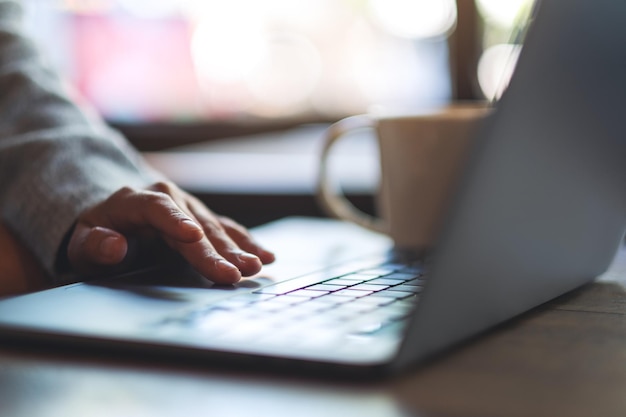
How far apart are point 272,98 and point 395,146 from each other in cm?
125

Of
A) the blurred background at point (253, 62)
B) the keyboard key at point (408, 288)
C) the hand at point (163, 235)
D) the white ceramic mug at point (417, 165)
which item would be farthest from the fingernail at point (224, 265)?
the blurred background at point (253, 62)

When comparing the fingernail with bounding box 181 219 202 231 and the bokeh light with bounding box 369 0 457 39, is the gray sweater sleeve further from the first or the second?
the bokeh light with bounding box 369 0 457 39

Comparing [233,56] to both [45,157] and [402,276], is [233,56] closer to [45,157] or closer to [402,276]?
[45,157]

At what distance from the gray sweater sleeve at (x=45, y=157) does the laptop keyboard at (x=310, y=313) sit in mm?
225

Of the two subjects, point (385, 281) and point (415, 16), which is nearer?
→ point (385, 281)

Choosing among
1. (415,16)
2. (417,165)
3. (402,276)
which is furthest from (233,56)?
(402,276)

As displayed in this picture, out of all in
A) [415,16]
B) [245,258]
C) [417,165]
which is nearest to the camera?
[245,258]

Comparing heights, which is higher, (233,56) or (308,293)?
(308,293)

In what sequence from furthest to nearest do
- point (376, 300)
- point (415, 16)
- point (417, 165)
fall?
point (415, 16), point (417, 165), point (376, 300)

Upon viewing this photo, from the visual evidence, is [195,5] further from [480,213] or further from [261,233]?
[480,213]

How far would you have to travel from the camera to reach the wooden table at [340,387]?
0.33 meters

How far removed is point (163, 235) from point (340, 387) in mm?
295

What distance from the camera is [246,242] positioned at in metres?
0.66

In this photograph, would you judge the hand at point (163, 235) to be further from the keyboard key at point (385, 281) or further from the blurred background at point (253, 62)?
the blurred background at point (253, 62)
